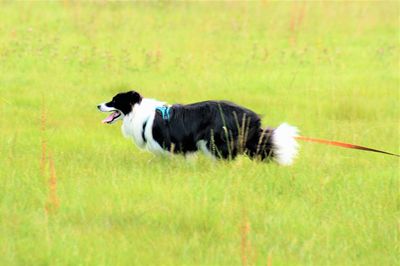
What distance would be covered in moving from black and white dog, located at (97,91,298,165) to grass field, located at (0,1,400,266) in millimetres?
132

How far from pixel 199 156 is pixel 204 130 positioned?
24 centimetres

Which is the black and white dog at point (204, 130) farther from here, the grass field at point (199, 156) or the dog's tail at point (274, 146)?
the grass field at point (199, 156)

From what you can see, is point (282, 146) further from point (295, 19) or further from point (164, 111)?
point (295, 19)

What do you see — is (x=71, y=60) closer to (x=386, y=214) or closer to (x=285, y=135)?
(x=285, y=135)

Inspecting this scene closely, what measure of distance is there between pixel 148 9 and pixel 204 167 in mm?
8839

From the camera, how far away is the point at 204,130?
6688 mm

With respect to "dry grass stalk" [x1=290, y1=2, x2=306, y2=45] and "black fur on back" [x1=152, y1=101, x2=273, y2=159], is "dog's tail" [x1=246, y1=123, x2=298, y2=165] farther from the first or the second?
"dry grass stalk" [x1=290, y1=2, x2=306, y2=45]

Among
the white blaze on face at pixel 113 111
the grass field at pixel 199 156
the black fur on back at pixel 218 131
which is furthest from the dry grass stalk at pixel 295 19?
the black fur on back at pixel 218 131

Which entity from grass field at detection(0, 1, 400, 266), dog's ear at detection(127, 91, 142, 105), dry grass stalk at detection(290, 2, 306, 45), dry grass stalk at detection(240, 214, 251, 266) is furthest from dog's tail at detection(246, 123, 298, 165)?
dry grass stalk at detection(290, 2, 306, 45)

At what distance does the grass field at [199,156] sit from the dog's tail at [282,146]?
0.60 feet

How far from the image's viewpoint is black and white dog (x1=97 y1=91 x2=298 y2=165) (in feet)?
21.6

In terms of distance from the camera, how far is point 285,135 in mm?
Answer: 6613

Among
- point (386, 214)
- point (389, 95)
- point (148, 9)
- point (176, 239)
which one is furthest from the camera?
point (148, 9)

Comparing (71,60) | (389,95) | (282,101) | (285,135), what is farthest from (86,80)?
(285,135)
